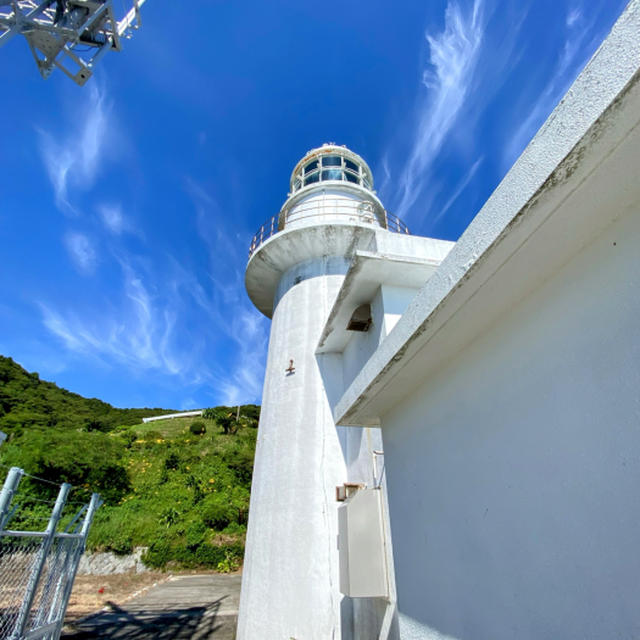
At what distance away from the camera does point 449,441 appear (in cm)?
267

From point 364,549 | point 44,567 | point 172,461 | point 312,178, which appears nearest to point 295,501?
point 364,549

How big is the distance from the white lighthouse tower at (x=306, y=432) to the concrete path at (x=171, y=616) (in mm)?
3882

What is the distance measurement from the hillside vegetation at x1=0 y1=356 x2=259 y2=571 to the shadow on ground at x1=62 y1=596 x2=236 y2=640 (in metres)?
4.51

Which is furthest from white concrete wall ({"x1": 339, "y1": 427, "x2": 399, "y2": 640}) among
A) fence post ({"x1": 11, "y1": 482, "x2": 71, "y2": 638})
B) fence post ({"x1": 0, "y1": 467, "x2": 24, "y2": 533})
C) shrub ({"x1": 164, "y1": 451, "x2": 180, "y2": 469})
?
shrub ({"x1": 164, "y1": 451, "x2": 180, "y2": 469})

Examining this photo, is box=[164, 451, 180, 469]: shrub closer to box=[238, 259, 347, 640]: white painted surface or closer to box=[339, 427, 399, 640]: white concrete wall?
box=[238, 259, 347, 640]: white painted surface

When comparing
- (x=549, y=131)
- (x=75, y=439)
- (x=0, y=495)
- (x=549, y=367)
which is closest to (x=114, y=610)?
(x=0, y=495)

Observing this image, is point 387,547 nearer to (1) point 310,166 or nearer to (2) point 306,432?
(2) point 306,432

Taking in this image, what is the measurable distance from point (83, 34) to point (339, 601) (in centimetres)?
1318

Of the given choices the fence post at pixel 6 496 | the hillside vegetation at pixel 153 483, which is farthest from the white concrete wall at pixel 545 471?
the hillside vegetation at pixel 153 483

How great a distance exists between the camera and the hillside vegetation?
1609cm

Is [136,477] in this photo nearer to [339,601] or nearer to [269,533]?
[269,533]

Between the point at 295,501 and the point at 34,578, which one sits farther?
the point at 295,501

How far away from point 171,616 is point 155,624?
2.44 ft

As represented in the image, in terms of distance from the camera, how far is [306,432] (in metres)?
6.95
